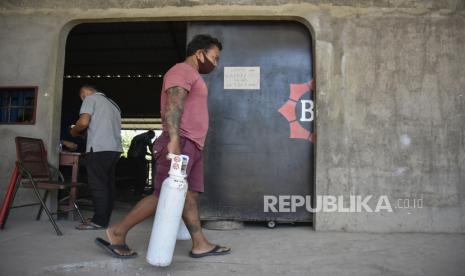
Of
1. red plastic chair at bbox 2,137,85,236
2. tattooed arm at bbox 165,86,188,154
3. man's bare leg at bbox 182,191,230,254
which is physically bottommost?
man's bare leg at bbox 182,191,230,254

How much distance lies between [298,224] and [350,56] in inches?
77.0

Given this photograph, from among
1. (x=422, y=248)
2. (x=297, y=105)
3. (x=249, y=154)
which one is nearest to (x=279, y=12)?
(x=297, y=105)

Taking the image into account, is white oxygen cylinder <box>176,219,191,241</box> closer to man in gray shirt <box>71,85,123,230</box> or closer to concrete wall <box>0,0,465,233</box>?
man in gray shirt <box>71,85,123,230</box>

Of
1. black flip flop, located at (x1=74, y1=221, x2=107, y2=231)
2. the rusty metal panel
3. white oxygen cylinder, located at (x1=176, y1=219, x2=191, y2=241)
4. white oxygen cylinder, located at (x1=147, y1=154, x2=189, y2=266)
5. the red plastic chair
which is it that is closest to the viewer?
white oxygen cylinder, located at (x1=147, y1=154, x2=189, y2=266)

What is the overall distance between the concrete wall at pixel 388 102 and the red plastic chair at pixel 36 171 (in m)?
2.37

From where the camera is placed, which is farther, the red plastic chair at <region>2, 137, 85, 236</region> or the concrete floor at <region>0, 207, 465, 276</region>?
the red plastic chair at <region>2, 137, 85, 236</region>

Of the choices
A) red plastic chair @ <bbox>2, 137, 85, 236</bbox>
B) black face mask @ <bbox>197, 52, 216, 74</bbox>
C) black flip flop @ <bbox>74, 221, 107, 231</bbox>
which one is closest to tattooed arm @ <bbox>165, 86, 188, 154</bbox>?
black face mask @ <bbox>197, 52, 216, 74</bbox>

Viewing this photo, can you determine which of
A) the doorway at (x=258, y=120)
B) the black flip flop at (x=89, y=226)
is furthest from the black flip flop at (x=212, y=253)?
the black flip flop at (x=89, y=226)

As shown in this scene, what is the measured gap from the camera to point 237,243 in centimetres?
371

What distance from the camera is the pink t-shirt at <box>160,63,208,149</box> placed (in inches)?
118

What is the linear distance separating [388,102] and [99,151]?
10.3 ft

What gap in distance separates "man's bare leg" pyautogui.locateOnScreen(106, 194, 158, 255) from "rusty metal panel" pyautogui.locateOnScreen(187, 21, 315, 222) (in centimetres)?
151

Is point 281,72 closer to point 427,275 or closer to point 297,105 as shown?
point 297,105

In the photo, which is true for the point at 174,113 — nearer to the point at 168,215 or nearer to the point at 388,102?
the point at 168,215
